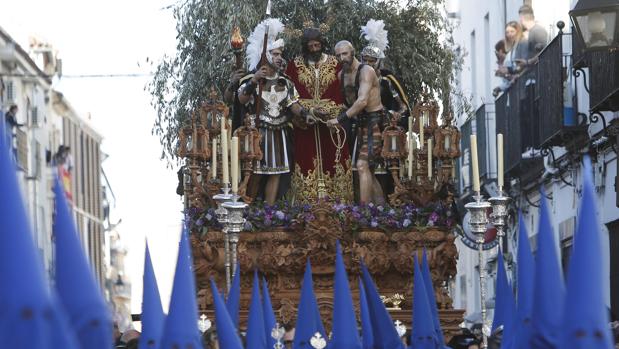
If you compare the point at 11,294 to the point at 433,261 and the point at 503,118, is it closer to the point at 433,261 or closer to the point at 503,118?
the point at 433,261

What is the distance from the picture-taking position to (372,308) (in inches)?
384

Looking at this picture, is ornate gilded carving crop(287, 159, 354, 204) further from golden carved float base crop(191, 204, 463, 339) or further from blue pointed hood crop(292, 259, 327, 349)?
blue pointed hood crop(292, 259, 327, 349)

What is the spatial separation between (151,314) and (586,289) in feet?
6.00

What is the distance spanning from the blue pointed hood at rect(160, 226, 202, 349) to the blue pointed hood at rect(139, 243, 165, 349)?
44 centimetres

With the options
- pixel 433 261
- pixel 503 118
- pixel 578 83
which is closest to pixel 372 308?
pixel 433 261

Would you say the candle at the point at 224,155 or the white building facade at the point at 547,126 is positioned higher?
the white building facade at the point at 547,126

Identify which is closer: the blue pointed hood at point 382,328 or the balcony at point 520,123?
the blue pointed hood at point 382,328

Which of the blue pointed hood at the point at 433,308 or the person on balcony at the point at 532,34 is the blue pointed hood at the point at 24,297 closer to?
the blue pointed hood at the point at 433,308

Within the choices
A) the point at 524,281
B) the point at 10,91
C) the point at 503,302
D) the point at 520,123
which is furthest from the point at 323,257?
the point at 10,91

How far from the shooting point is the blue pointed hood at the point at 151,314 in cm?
721

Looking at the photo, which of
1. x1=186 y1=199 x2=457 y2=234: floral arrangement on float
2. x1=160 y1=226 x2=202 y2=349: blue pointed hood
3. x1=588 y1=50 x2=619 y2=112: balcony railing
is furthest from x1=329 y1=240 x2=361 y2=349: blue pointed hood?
x1=588 y1=50 x2=619 y2=112: balcony railing

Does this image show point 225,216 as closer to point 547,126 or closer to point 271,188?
point 271,188

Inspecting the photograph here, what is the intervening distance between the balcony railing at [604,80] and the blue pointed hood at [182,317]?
39.0 feet

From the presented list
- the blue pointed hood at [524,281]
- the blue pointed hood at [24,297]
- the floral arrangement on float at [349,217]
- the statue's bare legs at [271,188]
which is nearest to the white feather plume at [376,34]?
the statue's bare legs at [271,188]
